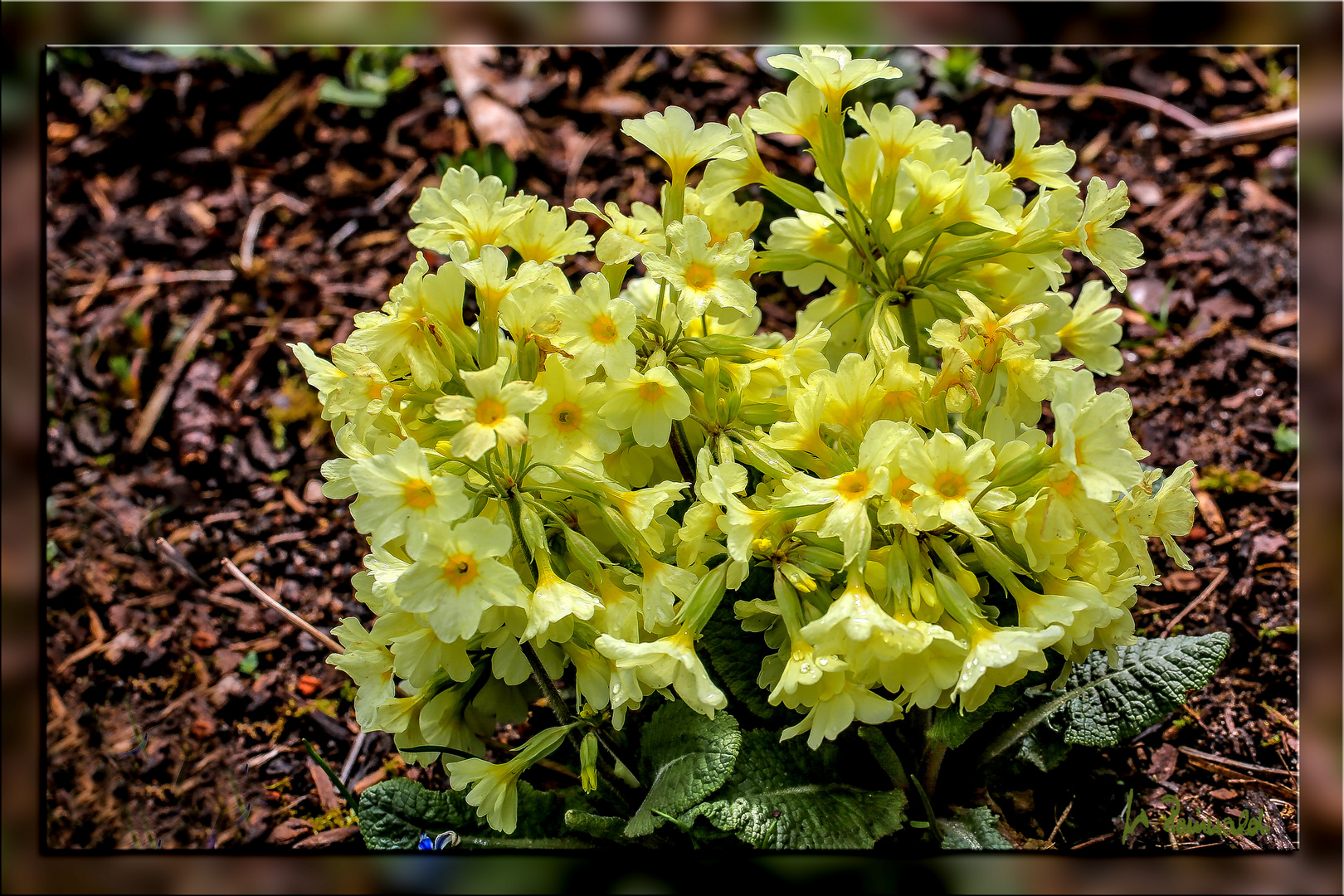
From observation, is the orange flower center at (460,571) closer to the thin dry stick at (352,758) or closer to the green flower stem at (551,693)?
the green flower stem at (551,693)

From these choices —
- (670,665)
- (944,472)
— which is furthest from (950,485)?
(670,665)

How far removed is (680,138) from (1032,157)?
17.7 inches

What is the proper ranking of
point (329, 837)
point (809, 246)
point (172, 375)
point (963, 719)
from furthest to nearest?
point (172, 375)
point (329, 837)
point (809, 246)
point (963, 719)

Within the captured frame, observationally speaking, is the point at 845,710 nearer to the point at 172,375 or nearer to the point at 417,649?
the point at 417,649

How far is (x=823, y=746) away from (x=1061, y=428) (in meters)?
0.65

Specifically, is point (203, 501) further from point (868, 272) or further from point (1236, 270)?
point (1236, 270)

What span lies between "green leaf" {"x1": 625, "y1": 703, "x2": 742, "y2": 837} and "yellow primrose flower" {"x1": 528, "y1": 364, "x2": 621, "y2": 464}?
405mm

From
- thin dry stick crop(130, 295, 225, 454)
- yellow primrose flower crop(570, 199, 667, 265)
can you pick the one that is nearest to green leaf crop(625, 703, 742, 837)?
yellow primrose flower crop(570, 199, 667, 265)

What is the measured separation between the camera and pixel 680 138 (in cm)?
126

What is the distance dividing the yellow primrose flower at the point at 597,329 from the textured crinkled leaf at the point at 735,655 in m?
0.45

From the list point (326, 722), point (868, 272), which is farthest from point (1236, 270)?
point (326, 722)

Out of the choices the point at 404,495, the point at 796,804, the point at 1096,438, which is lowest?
the point at 796,804

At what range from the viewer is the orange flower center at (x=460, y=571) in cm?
105

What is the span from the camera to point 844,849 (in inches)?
53.4
